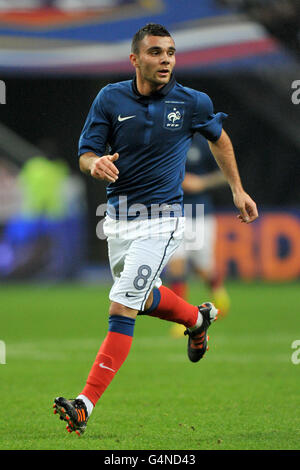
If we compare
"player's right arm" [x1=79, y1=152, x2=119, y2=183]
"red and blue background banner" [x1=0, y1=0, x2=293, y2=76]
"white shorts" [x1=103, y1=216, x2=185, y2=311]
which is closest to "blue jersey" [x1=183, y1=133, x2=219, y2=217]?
"white shorts" [x1=103, y1=216, x2=185, y2=311]

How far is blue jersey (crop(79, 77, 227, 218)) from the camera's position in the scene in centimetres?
493

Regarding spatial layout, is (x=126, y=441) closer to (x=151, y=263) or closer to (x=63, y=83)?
(x=151, y=263)

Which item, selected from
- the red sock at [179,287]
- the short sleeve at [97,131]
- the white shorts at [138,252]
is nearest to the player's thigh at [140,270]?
the white shorts at [138,252]

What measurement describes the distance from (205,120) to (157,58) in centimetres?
49

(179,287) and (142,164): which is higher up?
(142,164)

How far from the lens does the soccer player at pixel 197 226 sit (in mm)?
9805

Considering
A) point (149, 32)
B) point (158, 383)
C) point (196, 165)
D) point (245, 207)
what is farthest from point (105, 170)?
point (196, 165)

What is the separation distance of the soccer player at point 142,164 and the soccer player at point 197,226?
4427 mm

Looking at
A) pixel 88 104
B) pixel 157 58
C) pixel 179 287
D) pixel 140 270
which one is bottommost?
pixel 140 270

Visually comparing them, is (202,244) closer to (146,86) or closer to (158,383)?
(158,383)

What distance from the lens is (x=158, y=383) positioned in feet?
21.3

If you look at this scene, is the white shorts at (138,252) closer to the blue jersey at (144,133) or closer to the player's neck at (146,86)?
the blue jersey at (144,133)

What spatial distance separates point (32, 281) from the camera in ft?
51.7
